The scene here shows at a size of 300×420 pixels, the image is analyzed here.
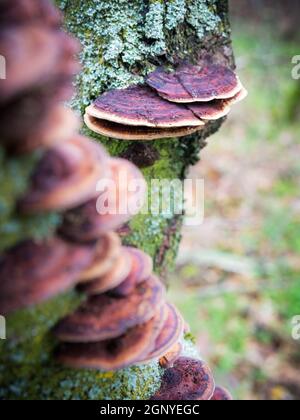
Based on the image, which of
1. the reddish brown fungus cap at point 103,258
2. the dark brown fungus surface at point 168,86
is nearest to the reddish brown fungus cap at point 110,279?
the reddish brown fungus cap at point 103,258

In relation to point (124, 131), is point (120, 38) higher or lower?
Answer: higher

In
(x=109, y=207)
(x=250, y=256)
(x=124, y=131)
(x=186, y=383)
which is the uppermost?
(x=109, y=207)

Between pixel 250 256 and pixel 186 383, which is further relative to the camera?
pixel 250 256

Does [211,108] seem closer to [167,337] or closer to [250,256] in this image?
[167,337]

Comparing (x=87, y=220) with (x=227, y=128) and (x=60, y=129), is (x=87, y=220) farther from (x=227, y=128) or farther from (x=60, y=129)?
(x=227, y=128)

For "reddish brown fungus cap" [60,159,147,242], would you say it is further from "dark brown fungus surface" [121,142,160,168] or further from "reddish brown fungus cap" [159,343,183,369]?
"reddish brown fungus cap" [159,343,183,369]

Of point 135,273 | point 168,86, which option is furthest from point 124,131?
point 135,273

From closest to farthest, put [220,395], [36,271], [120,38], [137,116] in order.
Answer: [36,271]
[137,116]
[120,38]
[220,395]

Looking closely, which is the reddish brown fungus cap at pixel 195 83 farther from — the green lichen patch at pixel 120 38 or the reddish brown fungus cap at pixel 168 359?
the reddish brown fungus cap at pixel 168 359

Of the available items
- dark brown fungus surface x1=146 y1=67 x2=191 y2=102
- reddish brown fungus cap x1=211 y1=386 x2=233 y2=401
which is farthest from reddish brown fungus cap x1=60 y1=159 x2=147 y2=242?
reddish brown fungus cap x1=211 y1=386 x2=233 y2=401
